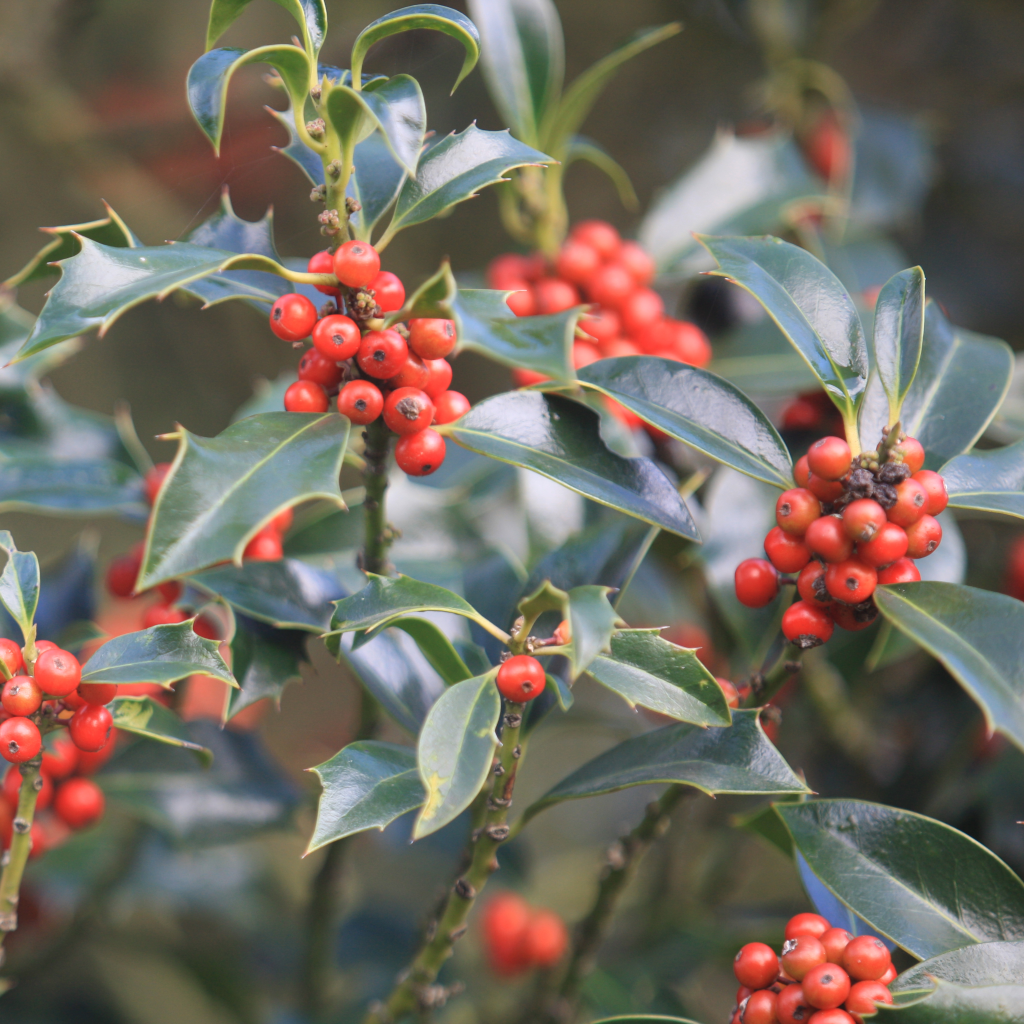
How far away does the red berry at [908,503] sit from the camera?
0.58 metres

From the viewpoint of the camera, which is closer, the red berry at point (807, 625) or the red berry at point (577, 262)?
the red berry at point (807, 625)

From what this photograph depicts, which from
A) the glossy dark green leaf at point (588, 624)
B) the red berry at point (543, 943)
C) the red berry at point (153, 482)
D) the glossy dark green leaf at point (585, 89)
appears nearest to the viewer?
the glossy dark green leaf at point (588, 624)

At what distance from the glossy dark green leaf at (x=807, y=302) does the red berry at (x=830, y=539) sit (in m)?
0.09

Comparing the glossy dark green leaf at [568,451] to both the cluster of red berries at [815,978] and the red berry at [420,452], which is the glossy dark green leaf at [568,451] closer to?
the red berry at [420,452]

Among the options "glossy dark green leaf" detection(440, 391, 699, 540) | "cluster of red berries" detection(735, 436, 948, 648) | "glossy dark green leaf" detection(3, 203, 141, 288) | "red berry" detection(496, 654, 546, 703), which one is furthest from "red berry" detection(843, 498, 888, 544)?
"glossy dark green leaf" detection(3, 203, 141, 288)

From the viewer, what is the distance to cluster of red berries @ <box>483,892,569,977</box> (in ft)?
4.67

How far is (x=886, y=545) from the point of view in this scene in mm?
580

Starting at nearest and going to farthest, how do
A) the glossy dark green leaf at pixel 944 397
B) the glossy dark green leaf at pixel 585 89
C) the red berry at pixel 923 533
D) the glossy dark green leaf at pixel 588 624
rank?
the glossy dark green leaf at pixel 588 624 < the red berry at pixel 923 533 < the glossy dark green leaf at pixel 944 397 < the glossy dark green leaf at pixel 585 89

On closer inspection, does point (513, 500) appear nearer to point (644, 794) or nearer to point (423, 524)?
point (423, 524)

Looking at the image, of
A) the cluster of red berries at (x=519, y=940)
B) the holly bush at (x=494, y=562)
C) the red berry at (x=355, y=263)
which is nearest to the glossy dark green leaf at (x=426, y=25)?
the holly bush at (x=494, y=562)

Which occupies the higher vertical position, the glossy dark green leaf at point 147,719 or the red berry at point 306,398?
the red berry at point 306,398

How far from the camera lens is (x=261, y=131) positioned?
2.08m

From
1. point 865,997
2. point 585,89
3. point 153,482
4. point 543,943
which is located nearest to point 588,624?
point 865,997

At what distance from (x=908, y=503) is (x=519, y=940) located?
3.71 feet
